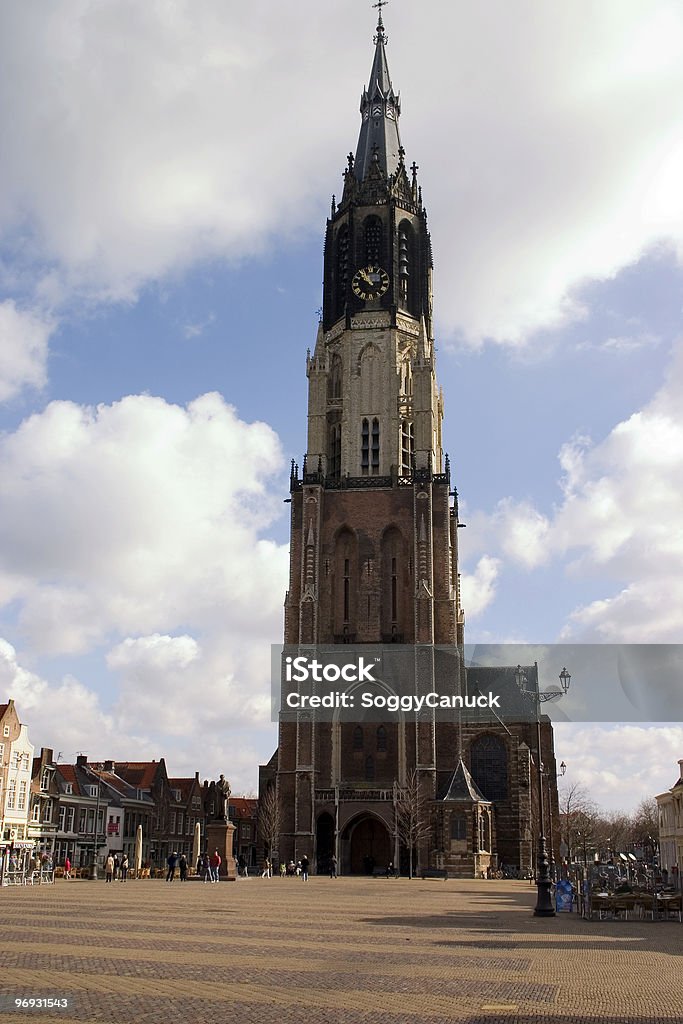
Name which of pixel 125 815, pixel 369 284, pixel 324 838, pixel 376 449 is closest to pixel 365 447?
pixel 376 449

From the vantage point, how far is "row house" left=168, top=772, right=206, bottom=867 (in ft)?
288

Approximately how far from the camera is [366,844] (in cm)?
6962

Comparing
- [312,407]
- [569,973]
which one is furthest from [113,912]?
[312,407]

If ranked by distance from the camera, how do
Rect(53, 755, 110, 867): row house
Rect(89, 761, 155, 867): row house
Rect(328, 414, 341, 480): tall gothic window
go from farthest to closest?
1. Rect(328, 414, 341, 480): tall gothic window
2. Rect(89, 761, 155, 867): row house
3. Rect(53, 755, 110, 867): row house

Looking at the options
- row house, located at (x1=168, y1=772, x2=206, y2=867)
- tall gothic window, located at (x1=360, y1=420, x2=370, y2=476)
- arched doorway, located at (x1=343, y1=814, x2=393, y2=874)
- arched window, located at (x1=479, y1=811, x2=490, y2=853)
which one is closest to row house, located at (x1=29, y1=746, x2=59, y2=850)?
row house, located at (x1=168, y1=772, x2=206, y2=867)

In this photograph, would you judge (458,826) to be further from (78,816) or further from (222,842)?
(78,816)

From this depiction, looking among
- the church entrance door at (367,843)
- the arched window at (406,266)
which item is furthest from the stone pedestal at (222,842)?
the arched window at (406,266)

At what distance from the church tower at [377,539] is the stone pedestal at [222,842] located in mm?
20234

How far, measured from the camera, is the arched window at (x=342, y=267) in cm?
8750

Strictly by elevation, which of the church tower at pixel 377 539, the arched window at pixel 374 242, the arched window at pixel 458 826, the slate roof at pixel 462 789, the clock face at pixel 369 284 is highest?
the arched window at pixel 374 242

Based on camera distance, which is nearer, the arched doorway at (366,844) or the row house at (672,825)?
the row house at (672,825)

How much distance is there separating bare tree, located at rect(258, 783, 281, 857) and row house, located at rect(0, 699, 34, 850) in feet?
54.2

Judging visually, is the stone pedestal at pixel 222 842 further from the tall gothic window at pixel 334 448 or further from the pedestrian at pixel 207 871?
the tall gothic window at pixel 334 448

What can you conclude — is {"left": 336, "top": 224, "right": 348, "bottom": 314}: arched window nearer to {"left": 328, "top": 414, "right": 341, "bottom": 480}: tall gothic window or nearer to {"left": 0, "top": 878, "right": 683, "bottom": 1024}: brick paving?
{"left": 328, "top": 414, "right": 341, "bottom": 480}: tall gothic window
